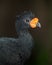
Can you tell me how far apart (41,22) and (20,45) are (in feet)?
2.98

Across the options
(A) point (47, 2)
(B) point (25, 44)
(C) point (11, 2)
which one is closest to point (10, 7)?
(C) point (11, 2)

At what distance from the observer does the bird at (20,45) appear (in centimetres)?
598

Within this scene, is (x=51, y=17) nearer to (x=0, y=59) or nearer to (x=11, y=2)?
(x=11, y=2)

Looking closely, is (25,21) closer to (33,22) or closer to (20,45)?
(33,22)

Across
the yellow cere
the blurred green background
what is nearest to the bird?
the yellow cere

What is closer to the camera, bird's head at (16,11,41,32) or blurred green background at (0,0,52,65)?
bird's head at (16,11,41,32)

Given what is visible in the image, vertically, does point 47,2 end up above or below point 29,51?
above

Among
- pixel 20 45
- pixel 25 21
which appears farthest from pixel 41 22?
pixel 20 45

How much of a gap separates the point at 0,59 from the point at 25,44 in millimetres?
345

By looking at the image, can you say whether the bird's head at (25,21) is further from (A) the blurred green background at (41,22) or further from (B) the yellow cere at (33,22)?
(A) the blurred green background at (41,22)

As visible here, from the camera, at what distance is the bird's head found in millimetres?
6117

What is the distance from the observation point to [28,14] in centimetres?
613

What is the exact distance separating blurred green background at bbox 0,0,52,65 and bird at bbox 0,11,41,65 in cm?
51

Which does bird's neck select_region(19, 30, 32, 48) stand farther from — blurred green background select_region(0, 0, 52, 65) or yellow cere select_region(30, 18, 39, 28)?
blurred green background select_region(0, 0, 52, 65)
